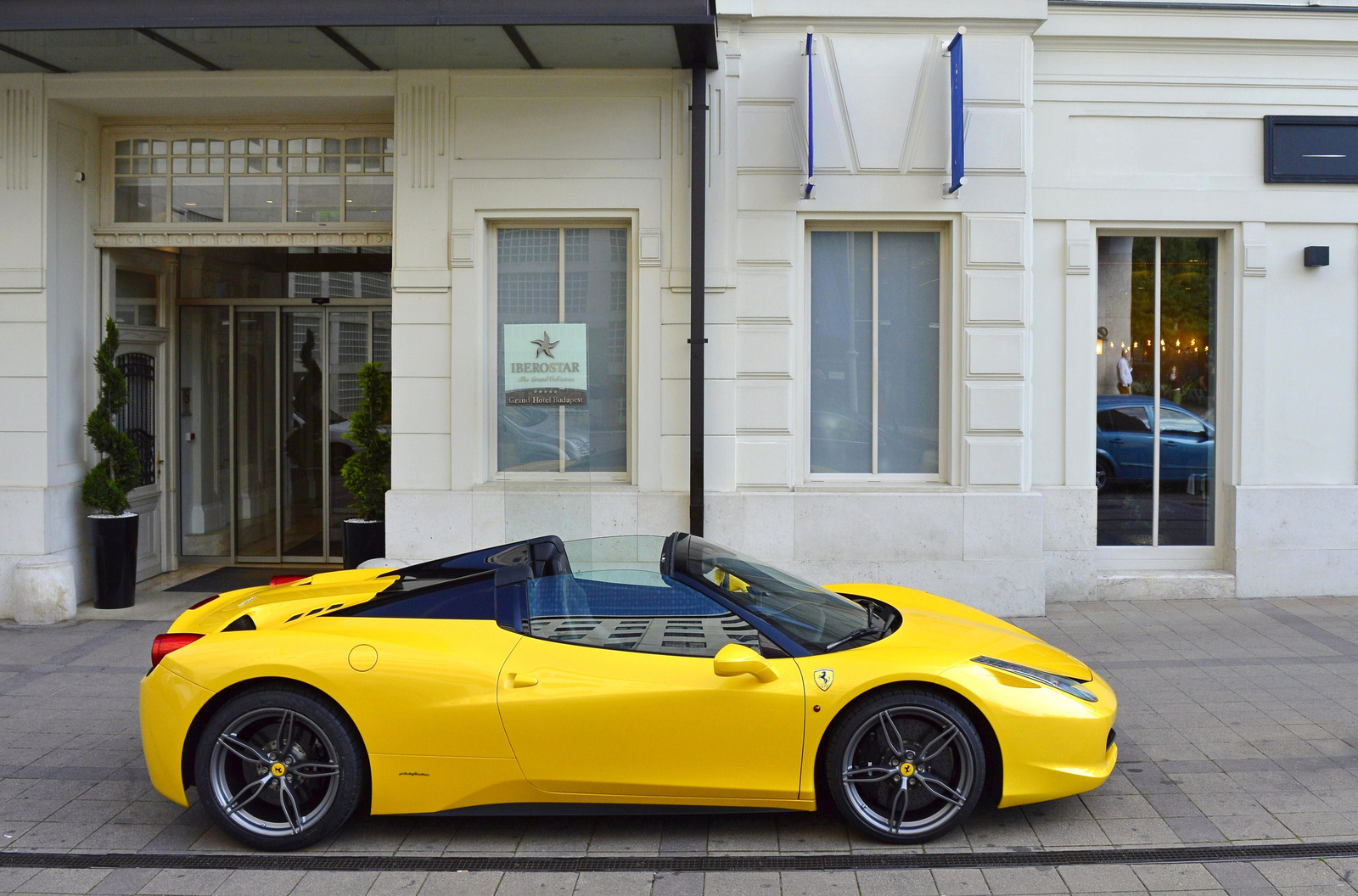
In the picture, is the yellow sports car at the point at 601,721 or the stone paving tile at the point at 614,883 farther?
the yellow sports car at the point at 601,721

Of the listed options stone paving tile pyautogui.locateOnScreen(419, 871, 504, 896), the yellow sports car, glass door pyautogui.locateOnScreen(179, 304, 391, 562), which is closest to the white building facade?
glass door pyautogui.locateOnScreen(179, 304, 391, 562)

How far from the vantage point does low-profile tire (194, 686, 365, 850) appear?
14.4 ft

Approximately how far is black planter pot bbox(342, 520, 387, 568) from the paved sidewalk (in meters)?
2.27

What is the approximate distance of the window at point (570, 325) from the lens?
9203 mm

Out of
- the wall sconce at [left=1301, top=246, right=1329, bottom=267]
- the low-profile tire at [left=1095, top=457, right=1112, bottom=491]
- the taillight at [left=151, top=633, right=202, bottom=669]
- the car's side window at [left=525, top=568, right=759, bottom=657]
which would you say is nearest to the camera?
the car's side window at [left=525, top=568, right=759, bottom=657]

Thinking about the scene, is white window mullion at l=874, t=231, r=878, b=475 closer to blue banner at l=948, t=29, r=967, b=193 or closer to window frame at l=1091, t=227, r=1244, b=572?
blue banner at l=948, t=29, r=967, b=193

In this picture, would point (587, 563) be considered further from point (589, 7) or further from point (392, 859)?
point (589, 7)

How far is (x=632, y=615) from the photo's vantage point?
181 inches

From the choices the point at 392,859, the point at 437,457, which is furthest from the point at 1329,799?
the point at 437,457

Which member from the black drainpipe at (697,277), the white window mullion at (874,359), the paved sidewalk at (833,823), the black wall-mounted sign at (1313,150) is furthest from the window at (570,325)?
the black wall-mounted sign at (1313,150)

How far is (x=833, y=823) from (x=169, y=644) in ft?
9.68

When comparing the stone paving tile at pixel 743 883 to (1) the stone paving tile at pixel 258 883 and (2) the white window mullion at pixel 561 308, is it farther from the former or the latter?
(2) the white window mullion at pixel 561 308

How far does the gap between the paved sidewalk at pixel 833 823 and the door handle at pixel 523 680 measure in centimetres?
73

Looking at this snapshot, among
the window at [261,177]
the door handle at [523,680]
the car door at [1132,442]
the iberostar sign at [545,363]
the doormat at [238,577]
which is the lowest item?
the doormat at [238,577]
